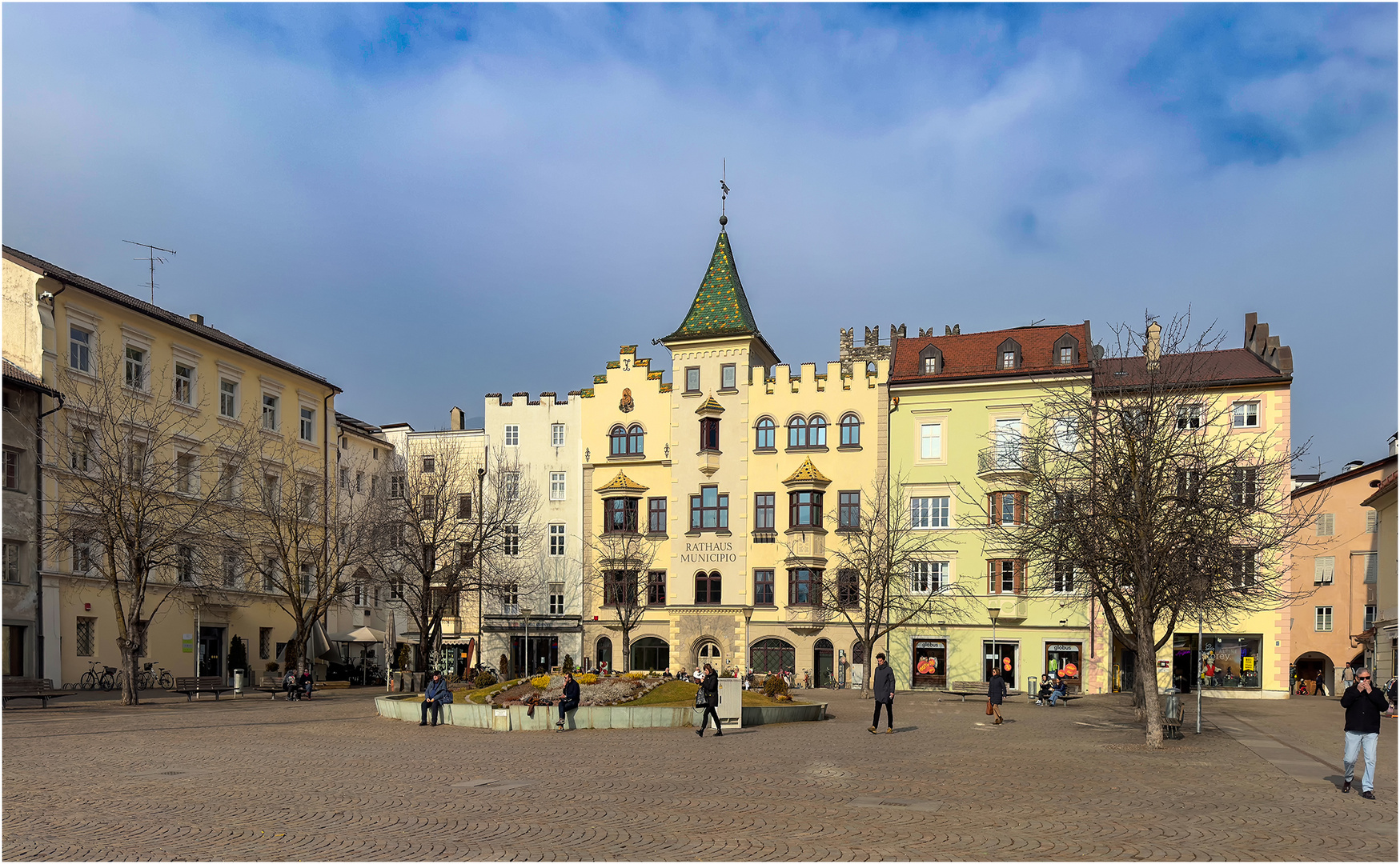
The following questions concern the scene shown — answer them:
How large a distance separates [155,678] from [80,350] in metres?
13.3

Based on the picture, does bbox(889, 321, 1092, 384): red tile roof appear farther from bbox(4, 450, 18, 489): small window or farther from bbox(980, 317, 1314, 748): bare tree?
bbox(4, 450, 18, 489): small window

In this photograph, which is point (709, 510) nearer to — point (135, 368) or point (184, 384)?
point (184, 384)

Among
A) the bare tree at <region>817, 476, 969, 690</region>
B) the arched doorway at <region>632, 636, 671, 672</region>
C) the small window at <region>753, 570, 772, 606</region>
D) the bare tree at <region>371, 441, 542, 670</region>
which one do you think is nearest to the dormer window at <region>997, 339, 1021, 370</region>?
the bare tree at <region>817, 476, 969, 690</region>

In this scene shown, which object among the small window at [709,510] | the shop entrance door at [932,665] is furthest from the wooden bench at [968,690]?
the small window at [709,510]

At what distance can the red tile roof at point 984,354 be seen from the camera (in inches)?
2152

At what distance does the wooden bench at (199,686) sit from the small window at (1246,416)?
44083 mm

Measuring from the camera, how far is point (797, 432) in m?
58.0

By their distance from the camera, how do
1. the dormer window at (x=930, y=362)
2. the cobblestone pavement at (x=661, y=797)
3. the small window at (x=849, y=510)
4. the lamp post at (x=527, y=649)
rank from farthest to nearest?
the lamp post at (x=527, y=649) < the small window at (x=849, y=510) < the dormer window at (x=930, y=362) < the cobblestone pavement at (x=661, y=797)

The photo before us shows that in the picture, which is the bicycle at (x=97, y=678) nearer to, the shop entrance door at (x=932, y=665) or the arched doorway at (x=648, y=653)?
the arched doorway at (x=648, y=653)

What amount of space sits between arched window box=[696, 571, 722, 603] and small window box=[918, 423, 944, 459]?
12322 millimetres

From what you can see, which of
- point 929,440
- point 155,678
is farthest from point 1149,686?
point 155,678

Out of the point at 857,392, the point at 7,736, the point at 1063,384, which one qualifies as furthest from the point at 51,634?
the point at 1063,384

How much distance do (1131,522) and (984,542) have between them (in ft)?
90.5

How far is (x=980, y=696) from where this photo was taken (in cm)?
4650
